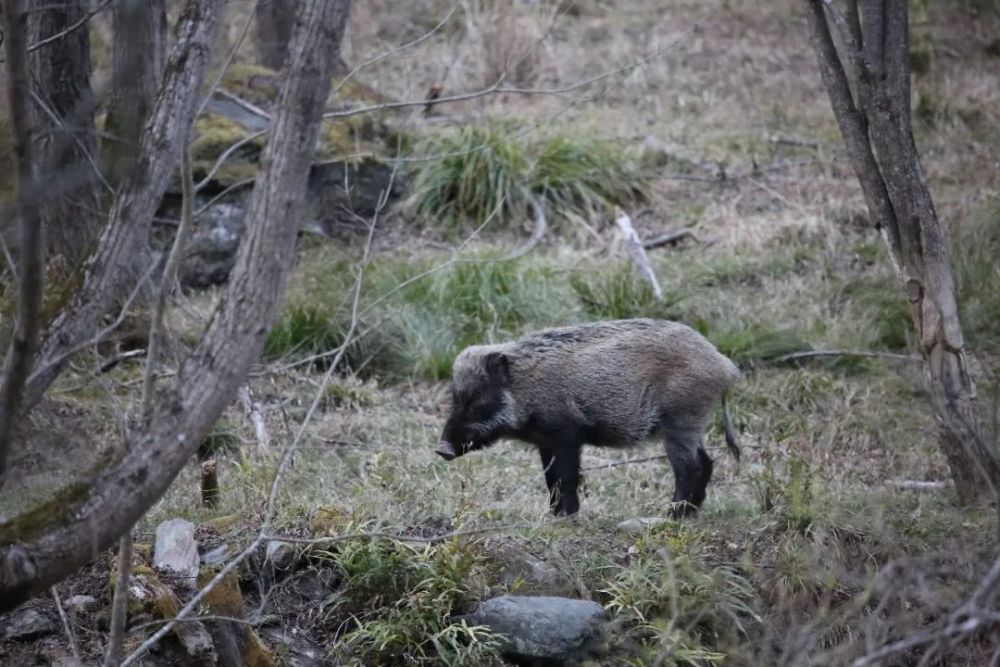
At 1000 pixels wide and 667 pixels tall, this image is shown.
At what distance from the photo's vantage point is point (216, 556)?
572cm

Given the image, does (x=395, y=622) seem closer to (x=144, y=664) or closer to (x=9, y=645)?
(x=144, y=664)

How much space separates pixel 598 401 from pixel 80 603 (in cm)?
273

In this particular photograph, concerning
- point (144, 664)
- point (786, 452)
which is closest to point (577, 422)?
point (786, 452)

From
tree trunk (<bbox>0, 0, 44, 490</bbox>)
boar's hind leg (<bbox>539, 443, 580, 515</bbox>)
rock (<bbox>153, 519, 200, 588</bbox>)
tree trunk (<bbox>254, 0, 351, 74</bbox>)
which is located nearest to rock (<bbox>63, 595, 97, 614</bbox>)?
rock (<bbox>153, 519, 200, 588</bbox>)

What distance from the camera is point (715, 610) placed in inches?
222

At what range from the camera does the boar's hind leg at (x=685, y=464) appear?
21.7 ft

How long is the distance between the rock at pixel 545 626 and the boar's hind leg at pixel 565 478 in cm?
105

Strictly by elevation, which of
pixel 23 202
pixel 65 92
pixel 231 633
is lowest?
pixel 231 633

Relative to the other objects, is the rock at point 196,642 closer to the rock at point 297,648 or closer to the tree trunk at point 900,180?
the rock at point 297,648

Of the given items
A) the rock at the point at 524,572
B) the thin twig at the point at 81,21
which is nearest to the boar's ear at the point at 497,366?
the rock at the point at 524,572

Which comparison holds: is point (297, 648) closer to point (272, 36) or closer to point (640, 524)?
point (640, 524)

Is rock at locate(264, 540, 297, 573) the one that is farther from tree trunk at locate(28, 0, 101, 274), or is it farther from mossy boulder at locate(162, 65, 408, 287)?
mossy boulder at locate(162, 65, 408, 287)

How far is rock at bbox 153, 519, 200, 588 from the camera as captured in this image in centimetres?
553

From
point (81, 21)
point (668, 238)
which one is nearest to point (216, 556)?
point (81, 21)
